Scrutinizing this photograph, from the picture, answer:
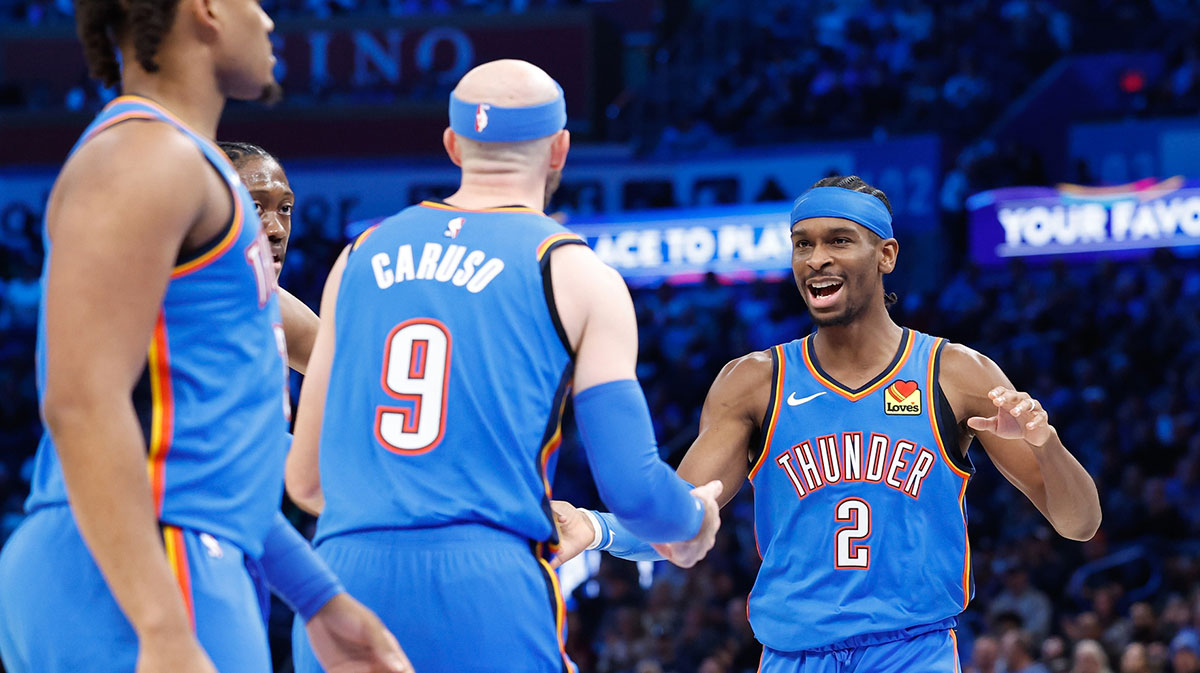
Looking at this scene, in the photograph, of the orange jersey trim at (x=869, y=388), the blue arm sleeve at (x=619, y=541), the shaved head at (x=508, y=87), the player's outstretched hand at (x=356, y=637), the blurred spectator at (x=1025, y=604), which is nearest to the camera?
the player's outstretched hand at (x=356, y=637)

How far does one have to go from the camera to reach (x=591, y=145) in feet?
76.0

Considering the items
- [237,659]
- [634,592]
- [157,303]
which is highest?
[157,303]

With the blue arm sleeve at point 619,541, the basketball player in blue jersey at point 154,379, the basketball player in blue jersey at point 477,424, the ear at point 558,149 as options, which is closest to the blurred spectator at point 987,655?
the blue arm sleeve at point 619,541

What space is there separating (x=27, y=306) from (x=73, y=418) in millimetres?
20893

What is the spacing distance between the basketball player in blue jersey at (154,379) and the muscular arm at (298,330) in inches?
87.0

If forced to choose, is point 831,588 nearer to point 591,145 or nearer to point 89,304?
point 89,304

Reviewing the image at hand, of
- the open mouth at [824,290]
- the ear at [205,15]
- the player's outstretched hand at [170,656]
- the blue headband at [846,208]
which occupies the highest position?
the ear at [205,15]

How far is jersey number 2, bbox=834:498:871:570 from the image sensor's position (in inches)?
187

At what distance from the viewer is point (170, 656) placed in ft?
6.97

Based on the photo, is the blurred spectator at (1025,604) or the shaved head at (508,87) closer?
the shaved head at (508,87)

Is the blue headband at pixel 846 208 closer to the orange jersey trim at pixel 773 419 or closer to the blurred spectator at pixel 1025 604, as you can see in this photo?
the orange jersey trim at pixel 773 419

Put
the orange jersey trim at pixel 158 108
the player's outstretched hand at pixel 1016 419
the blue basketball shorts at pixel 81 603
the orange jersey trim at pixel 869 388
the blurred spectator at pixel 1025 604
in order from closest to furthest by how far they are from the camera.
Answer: the blue basketball shorts at pixel 81 603
the orange jersey trim at pixel 158 108
the player's outstretched hand at pixel 1016 419
the orange jersey trim at pixel 869 388
the blurred spectator at pixel 1025 604

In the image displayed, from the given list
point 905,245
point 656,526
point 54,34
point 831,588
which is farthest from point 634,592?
point 54,34

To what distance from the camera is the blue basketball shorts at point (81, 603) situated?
2.26 m
